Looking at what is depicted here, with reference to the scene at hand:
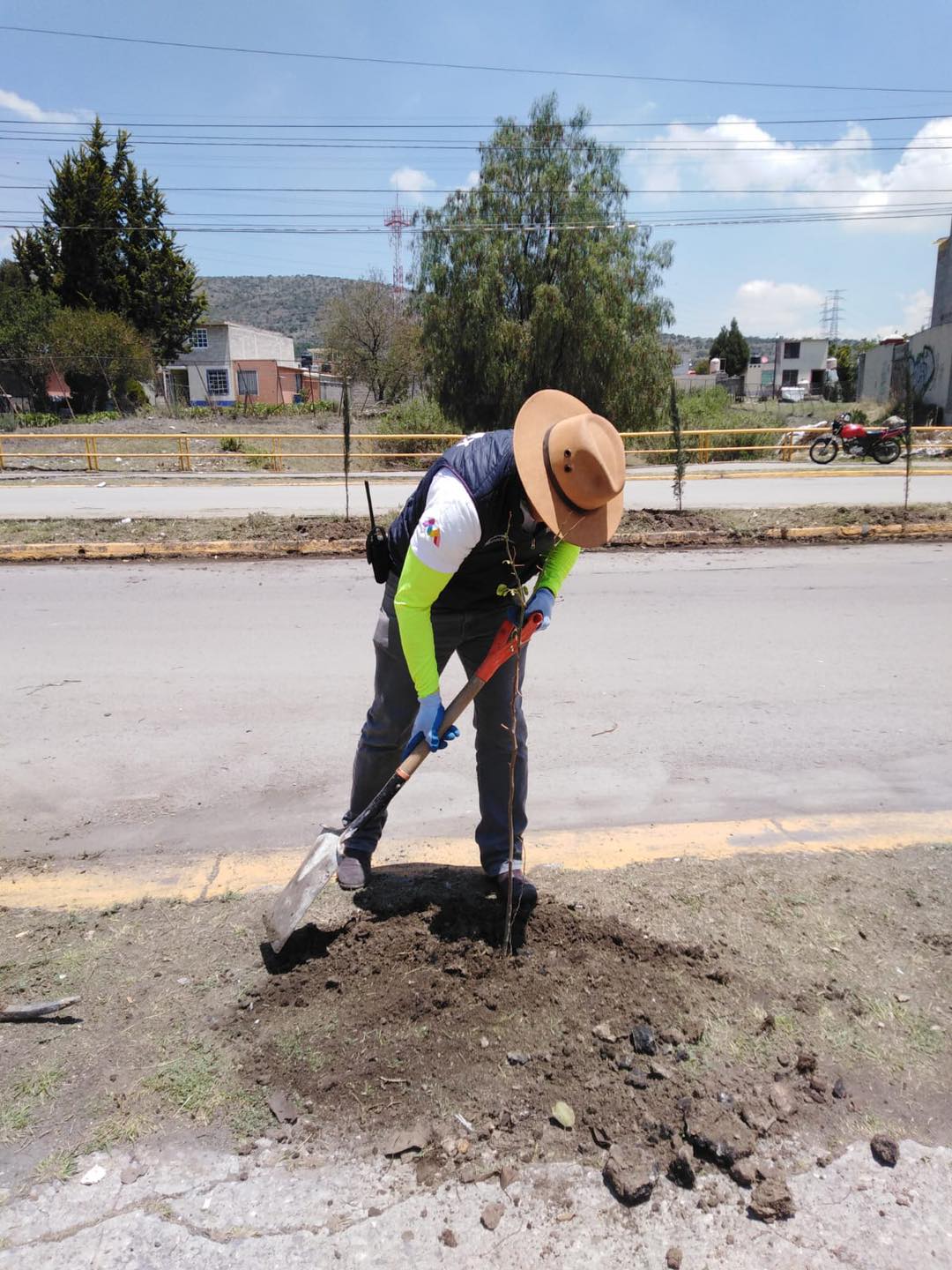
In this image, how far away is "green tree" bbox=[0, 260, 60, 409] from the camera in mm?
34750

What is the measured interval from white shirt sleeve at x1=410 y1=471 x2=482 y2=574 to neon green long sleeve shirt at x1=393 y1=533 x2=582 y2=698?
3 centimetres

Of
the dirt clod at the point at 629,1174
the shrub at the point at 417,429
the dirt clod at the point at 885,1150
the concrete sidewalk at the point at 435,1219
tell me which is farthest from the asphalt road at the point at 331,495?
the dirt clod at the point at 885,1150

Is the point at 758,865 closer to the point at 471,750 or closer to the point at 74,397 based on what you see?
the point at 471,750

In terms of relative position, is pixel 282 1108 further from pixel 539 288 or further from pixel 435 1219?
pixel 539 288

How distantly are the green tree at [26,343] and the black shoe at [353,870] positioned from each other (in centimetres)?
3772

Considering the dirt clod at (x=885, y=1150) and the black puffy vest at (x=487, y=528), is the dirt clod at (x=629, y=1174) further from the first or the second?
the black puffy vest at (x=487, y=528)

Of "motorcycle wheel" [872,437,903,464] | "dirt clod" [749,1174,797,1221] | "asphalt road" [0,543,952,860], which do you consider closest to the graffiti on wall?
"motorcycle wheel" [872,437,903,464]

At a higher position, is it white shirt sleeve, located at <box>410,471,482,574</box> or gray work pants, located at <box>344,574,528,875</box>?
white shirt sleeve, located at <box>410,471,482,574</box>

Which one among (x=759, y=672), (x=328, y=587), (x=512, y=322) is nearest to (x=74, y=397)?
(x=512, y=322)

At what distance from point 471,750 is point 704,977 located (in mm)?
2008

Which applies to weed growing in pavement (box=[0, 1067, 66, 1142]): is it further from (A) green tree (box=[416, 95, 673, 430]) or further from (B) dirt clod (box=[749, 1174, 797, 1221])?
(A) green tree (box=[416, 95, 673, 430])

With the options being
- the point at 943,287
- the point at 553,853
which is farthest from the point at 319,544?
the point at 943,287

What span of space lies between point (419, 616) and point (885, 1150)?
175cm

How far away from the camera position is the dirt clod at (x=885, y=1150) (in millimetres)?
1962
